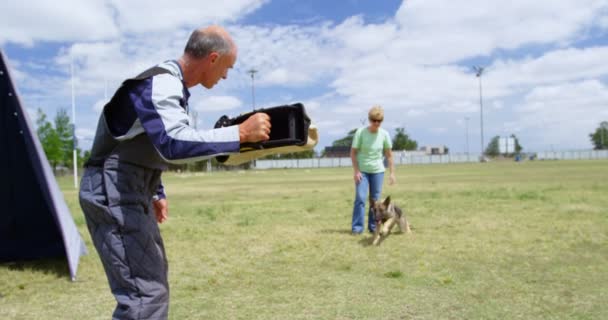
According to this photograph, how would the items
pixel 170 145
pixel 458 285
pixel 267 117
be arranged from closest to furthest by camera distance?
1. pixel 170 145
2. pixel 267 117
3. pixel 458 285

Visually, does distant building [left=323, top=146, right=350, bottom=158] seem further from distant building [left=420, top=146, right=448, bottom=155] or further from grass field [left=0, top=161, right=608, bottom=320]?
grass field [left=0, top=161, right=608, bottom=320]

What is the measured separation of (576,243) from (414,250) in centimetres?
224

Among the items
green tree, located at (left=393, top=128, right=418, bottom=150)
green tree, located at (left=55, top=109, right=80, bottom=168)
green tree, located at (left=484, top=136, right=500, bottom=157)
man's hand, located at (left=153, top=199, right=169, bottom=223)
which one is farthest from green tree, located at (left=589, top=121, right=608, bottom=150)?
man's hand, located at (left=153, top=199, right=169, bottom=223)

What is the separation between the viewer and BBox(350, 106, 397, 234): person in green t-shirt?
8.13 metres

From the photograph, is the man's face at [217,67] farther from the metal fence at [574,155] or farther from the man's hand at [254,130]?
the metal fence at [574,155]

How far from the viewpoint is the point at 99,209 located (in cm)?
233

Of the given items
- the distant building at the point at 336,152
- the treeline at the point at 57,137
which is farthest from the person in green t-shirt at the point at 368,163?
the distant building at the point at 336,152

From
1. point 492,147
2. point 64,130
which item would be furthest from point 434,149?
point 64,130

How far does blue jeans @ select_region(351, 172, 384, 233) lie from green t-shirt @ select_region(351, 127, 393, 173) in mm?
123

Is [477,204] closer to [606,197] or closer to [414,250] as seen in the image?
[606,197]

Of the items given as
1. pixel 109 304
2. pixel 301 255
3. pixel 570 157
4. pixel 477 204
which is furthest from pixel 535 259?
pixel 570 157

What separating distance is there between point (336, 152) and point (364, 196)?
9500 centimetres

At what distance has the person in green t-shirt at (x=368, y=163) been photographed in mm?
8133

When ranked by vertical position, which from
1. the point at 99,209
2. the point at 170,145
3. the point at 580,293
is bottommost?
the point at 580,293
